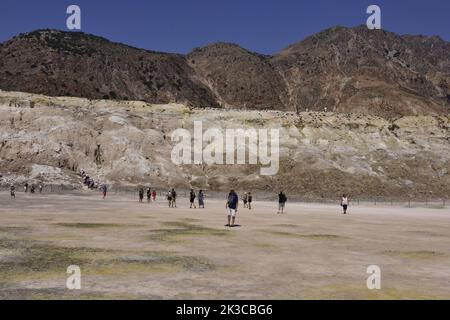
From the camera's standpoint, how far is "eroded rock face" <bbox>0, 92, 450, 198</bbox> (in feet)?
262

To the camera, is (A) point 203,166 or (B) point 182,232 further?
(A) point 203,166

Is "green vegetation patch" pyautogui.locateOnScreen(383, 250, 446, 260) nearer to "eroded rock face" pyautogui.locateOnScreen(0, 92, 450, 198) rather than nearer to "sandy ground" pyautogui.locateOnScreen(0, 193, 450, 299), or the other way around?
"sandy ground" pyautogui.locateOnScreen(0, 193, 450, 299)

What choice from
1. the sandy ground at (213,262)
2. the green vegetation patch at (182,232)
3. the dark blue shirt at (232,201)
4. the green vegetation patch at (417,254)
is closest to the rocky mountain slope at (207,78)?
the dark blue shirt at (232,201)

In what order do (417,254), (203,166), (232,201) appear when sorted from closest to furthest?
1. (417,254)
2. (232,201)
3. (203,166)

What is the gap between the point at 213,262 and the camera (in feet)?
51.8

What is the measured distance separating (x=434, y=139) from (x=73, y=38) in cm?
13299

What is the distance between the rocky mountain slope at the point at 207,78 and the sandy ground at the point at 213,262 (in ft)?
402

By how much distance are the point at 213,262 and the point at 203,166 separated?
70.0m

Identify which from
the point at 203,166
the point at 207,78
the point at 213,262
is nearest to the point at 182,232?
the point at 213,262

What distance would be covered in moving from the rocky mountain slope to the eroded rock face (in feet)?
162

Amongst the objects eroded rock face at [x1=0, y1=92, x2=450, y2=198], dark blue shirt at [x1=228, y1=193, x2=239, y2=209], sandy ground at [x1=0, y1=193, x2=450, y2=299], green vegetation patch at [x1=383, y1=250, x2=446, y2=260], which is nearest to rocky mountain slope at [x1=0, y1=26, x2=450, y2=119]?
eroded rock face at [x1=0, y1=92, x2=450, y2=198]

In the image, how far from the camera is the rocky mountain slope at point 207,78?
14600 centimetres

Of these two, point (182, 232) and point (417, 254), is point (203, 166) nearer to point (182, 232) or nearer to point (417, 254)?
point (182, 232)
